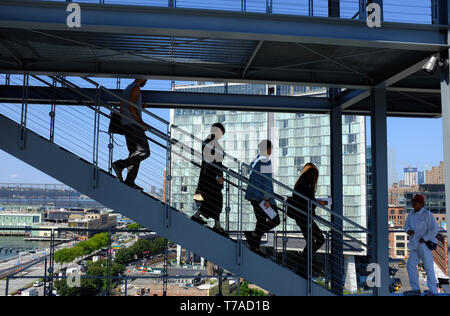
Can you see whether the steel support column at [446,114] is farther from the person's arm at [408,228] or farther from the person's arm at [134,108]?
the person's arm at [134,108]

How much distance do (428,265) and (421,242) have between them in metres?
0.35

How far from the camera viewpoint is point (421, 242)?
6207 mm

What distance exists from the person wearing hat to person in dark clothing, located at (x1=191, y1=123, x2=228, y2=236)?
3.07 metres

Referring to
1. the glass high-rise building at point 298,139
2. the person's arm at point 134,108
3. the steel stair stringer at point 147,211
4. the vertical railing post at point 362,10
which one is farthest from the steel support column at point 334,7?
the glass high-rise building at point 298,139

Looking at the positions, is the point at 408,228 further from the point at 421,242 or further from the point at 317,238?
the point at 317,238

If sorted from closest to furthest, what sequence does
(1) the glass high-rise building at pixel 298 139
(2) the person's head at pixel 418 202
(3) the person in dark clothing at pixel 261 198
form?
(3) the person in dark clothing at pixel 261 198, (2) the person's head at pixel 418 202, (1) the glass high-rise building at pixel 298 139

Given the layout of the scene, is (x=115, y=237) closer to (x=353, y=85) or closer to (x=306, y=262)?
(x=306, y=262)

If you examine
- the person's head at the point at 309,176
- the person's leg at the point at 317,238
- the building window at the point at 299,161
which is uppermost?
the building window at the point at 299,161

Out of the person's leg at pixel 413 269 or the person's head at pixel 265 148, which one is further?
the person's leg at pixel 413 269

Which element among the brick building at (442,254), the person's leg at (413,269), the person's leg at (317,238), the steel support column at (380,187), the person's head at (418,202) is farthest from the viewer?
the brick building at (442,254)

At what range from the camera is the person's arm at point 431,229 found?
6211 mm

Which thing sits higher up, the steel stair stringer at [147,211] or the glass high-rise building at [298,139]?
the glass high-rise building at [298,139]
